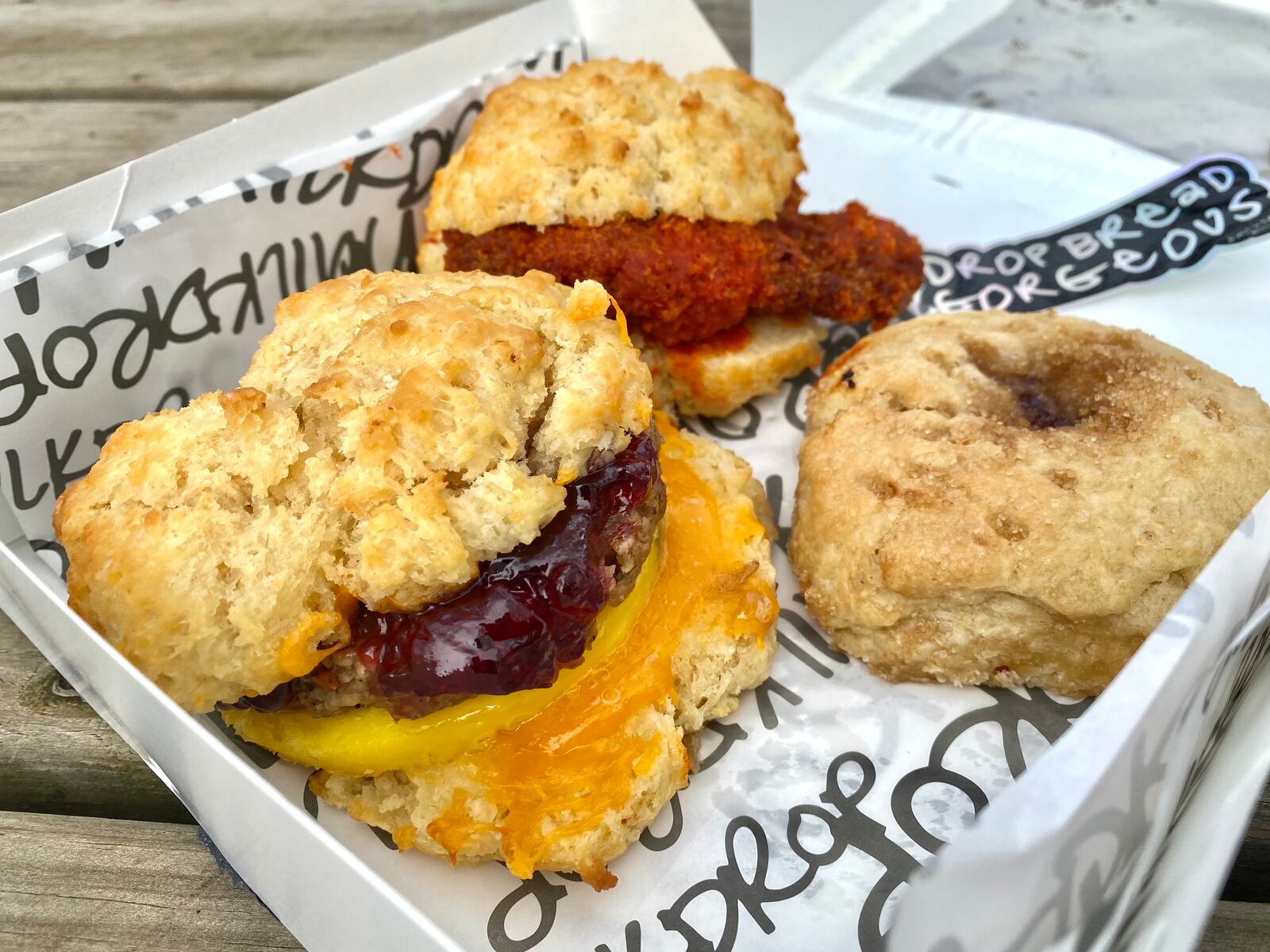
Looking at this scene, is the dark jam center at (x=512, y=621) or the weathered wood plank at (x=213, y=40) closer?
the dark jam center at (x=512, y=621)

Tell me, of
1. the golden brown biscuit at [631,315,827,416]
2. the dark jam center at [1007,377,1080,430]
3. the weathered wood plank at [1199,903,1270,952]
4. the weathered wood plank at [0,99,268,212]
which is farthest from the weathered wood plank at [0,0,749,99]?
the weathered wood plank at [1199,903,1270,952]

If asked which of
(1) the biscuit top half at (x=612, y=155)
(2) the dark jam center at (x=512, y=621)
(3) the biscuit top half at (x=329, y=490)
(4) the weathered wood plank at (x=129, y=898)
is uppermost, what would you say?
(1) the biscuit top half at (x=612, y=155)

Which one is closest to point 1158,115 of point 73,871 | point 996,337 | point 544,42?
point 996,337

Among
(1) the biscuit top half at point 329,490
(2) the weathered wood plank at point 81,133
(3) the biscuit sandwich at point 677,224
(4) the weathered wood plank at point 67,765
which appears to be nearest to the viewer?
(1) the biscuit top half at point 329,490

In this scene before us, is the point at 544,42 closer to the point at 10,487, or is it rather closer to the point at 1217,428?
the point at 10,487

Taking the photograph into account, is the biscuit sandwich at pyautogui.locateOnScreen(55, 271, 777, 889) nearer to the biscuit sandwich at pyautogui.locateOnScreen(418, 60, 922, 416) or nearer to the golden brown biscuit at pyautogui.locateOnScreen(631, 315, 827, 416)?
the biscuit sandwich at pyautogui.locateOnScreen(418, 60, 922, 416)

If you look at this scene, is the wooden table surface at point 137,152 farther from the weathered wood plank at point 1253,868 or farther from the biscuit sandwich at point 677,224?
the biscuit sandwich at point 677,224

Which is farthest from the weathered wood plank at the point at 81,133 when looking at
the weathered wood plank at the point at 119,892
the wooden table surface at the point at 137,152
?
the weathered wood plank at the point at 119,892
